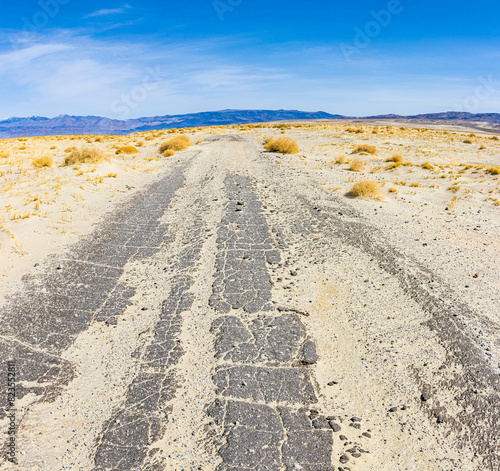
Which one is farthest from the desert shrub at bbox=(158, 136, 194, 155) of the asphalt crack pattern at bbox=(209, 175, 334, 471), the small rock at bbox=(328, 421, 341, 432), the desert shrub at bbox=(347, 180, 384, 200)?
the small rock at bbox=(328, 421, 341, 432)

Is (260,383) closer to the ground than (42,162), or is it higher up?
closer to the ground

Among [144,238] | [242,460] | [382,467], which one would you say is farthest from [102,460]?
[144,238]

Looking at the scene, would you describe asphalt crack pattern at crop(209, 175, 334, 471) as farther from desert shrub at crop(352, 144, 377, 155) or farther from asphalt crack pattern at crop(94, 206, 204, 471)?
desert shrub at crop(352, 144, 377, 155)

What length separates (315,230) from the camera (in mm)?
9234

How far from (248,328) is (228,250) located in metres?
2.96

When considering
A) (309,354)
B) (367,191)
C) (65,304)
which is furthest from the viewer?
(367,191)

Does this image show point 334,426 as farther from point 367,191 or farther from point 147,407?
point 367,191

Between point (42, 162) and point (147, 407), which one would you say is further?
point (42, 162)

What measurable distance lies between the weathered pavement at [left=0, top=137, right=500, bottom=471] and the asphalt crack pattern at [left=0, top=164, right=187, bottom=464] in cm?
3

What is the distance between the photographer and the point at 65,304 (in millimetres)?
5770

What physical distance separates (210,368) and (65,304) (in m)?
3.12

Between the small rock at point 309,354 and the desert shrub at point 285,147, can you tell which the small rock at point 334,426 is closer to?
the small rock at point 309,354

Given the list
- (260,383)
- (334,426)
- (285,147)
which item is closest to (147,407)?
(260,383)

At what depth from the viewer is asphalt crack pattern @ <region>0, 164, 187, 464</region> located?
4359mm
